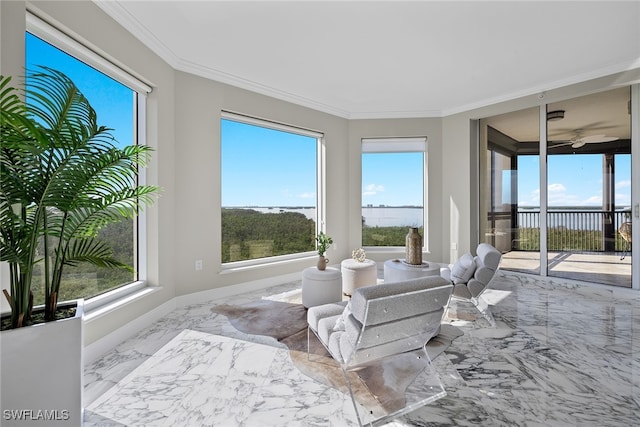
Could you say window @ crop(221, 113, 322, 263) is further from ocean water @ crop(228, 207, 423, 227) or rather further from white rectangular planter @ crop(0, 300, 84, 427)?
white rectangular planter @ crop(0, 300, 84, 427)

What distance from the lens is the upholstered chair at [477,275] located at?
295 centimetres

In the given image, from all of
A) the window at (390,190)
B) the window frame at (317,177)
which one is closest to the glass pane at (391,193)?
the window at (390,190)

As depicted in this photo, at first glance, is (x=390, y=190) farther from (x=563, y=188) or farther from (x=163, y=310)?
(x=163, y=310)

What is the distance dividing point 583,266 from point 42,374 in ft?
19.0

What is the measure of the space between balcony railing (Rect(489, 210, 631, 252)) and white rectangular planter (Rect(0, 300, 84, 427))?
543cm

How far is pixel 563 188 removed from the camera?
A: 4184 mm

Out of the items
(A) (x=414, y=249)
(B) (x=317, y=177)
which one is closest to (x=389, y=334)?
(A) (x=414, y=249)

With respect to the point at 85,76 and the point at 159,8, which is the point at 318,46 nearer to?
the point at 159,8

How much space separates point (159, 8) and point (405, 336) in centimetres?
329

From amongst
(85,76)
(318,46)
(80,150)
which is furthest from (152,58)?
(80,150)

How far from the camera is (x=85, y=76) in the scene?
7.92 feet

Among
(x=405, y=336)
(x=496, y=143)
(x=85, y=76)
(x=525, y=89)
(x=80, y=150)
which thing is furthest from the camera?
(x=496, y=143)

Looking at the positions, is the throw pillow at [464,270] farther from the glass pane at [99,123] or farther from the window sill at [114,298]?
the glass pane at [99,123]

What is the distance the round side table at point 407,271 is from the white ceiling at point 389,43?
2.44 meters
